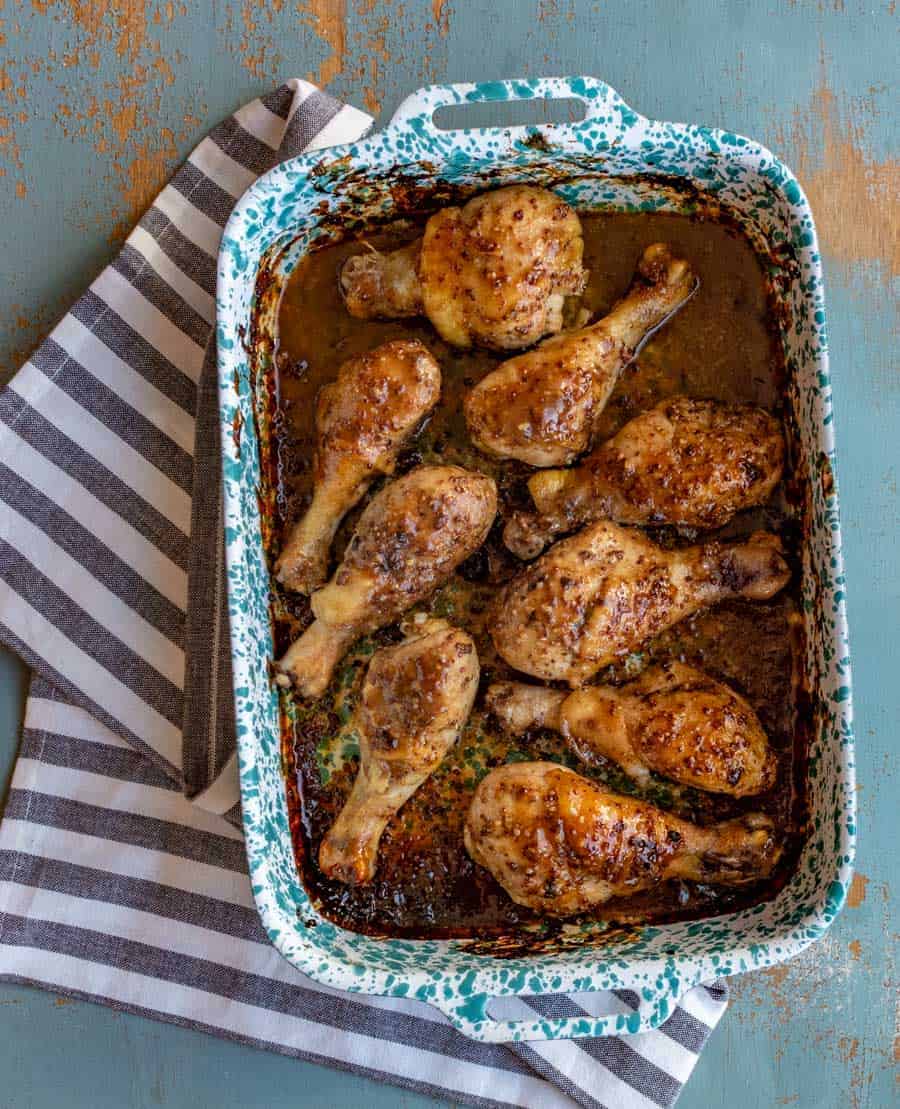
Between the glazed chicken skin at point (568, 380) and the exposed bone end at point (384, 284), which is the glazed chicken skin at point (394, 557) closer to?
the glazed chicken skin at point (568, 380)

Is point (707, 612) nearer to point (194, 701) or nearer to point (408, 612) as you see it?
point (408, 612)

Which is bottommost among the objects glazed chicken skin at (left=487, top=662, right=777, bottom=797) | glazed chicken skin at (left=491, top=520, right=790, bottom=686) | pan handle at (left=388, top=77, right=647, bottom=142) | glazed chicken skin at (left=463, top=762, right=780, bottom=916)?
glazed chicken skin at (left=463, top=762, right=780, bottom=916)

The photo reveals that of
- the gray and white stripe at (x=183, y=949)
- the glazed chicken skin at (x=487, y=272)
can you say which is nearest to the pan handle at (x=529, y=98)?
the glazed chicken skin at (x=487, y=272)

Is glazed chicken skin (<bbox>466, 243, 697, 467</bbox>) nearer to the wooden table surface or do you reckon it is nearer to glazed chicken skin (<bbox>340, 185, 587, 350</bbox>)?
glazed chicken skin (<bbox>340, 185, 587, 350</bbox>)

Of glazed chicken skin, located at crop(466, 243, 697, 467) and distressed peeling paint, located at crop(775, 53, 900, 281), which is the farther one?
distressed peeling paint, located at crop(775, 53, 900, 281)

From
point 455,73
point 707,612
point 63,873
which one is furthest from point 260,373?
point 63,873

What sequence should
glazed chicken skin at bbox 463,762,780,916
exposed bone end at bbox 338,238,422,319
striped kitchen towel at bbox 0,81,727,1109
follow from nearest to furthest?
1. glazed chicken skin at bbox 463,762,780,916
2. exposed bone end at bbox 338,238,422,319
3. striped kitchen towel at bbox 0,81,727,1109

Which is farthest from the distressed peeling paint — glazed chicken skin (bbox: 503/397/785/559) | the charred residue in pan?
glazed chicken skin (bbox: 503/397/785/559)

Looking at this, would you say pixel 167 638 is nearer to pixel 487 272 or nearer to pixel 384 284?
pixel 384 284
